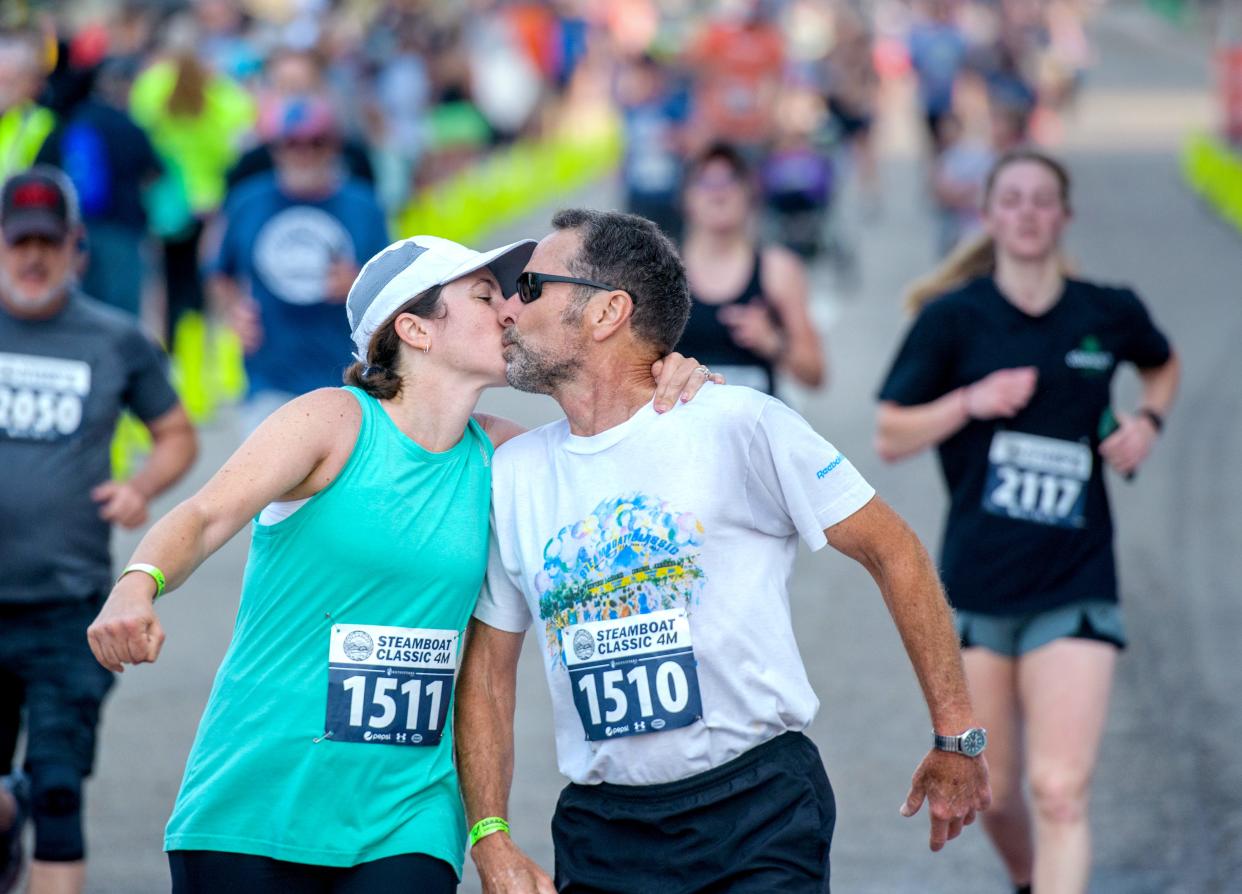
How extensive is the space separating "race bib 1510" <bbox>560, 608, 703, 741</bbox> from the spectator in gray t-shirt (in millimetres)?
1899

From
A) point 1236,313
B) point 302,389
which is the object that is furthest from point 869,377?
point 302,389

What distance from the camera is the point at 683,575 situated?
367 centimetres

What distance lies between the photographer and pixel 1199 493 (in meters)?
11.0

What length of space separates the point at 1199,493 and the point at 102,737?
6.46 m

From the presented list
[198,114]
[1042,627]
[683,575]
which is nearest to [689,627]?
[683,575]

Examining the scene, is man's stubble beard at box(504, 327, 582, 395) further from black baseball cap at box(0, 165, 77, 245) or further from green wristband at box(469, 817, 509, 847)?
black baseball cap at box(0, 165, 77, 245)

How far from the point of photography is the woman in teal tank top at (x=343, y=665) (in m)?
3.71

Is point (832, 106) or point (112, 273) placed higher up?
point (832, 106)

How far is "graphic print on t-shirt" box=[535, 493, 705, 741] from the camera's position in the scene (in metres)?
3.65

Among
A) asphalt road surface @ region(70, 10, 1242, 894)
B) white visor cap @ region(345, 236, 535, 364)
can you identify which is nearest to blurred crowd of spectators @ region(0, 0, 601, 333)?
asphalt road surface @ region(70, 10, 1242, 894)

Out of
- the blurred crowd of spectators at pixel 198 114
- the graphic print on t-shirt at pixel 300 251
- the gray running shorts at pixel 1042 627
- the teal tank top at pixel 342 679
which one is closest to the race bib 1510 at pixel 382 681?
the teal tank top at pixel 342 679

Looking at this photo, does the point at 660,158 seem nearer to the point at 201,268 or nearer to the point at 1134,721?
the point at 201,268

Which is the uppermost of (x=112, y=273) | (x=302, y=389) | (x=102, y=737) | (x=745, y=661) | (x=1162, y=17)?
(x=1162, y=17)

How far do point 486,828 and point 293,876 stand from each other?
0.38 meters
